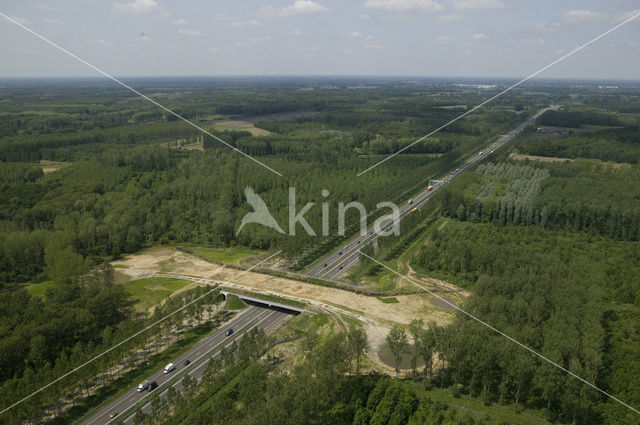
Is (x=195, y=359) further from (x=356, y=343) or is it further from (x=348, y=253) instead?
(x=348, y=253)

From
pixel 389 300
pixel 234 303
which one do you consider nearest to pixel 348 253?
pixel 389 300

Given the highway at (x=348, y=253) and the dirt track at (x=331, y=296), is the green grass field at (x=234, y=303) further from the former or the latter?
the highway at (x=348, y=253)

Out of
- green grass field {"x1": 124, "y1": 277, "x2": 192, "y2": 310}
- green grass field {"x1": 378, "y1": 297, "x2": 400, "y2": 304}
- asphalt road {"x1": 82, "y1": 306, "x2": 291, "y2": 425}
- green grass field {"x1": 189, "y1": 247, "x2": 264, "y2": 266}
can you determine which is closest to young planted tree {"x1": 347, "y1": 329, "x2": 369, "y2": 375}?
asphalt road {"x1": 82, "y1": 306, "x2": 291, "y2": 425}

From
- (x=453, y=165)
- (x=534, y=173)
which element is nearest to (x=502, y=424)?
(x=534, y=173)

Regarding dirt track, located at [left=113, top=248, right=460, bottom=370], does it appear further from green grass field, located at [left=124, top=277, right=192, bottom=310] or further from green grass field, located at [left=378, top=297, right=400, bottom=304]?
green grass field, located at [left=124, top=277, right=192, bottom=310]

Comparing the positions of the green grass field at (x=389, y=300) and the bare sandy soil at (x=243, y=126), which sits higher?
the bare sandy soil at (x=243, y=126)

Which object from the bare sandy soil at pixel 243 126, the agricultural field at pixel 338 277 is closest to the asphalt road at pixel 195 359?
the agricultural field at pixel 338 277
